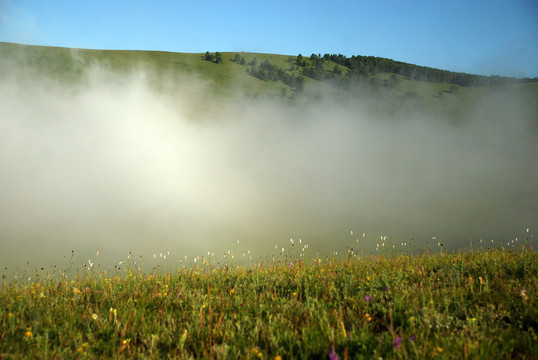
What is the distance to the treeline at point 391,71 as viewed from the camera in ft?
425

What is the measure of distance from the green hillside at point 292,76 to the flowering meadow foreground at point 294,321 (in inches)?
4234

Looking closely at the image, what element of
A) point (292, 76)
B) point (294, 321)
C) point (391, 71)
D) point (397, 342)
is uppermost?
point (391, 71)

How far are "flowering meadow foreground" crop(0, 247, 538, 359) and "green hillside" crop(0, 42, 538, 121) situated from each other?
107551 millimetres

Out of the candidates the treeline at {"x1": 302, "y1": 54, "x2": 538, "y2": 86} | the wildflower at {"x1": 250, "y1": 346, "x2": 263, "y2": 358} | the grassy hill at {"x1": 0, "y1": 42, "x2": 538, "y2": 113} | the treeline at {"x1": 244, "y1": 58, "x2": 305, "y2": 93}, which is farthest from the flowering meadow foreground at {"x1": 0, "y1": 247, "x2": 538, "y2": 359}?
the treeline at {"x1": 302, "y1": 54, "x2": 538, "y2": 86}

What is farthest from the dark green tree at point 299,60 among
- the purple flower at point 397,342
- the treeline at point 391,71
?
the purple flower at point 397,342

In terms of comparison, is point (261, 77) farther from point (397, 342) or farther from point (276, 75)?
point (397, 342)

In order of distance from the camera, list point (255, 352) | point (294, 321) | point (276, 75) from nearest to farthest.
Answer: point (255, 352)
point (294, 321)
point (276, 75)

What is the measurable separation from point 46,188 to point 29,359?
71391 mm

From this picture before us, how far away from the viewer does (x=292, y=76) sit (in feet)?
403

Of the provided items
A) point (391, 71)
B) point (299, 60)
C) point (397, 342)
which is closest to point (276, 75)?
point (299, 60)

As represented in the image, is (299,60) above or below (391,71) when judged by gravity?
below

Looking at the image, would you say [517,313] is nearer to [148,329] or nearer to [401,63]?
[148,329]

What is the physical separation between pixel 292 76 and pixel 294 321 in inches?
4939

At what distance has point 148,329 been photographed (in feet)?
13.2
